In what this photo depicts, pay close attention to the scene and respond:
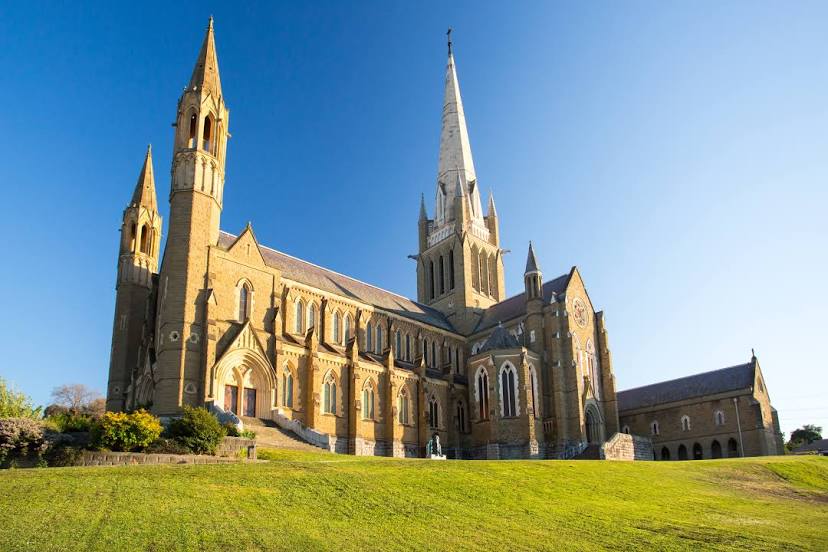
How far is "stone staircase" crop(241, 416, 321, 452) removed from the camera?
3578cm

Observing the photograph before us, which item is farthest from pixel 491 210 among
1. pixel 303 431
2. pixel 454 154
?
pixel 303 431

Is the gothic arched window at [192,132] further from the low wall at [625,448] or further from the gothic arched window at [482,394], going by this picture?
the low wall at [625,448]

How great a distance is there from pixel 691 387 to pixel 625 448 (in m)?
15.7

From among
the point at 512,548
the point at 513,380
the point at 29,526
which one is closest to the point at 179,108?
Answer: the point at 513,380

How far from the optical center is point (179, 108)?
4450cm

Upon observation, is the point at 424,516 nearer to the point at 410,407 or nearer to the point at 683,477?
the point at 683,477

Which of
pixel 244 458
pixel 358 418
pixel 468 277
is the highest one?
pixel 468 277

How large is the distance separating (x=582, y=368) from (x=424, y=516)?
38682mm

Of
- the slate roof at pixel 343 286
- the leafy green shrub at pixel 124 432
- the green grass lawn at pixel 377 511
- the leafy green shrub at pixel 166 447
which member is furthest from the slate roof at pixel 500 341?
the leafy green shrub at pixel 124 432

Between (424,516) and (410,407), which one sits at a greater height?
(410,407)

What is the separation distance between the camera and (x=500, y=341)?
5422 cm

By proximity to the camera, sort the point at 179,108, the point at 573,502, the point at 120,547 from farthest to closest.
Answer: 1. the point at 179,108
2. the point at 573,502
3. the point at 120,547

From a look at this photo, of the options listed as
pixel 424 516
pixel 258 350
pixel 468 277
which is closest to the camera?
pixel 424 516

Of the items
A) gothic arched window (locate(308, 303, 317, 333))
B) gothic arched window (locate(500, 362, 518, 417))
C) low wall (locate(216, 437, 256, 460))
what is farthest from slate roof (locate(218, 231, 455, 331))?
low wall (locate(216, 437, 256, 460))
